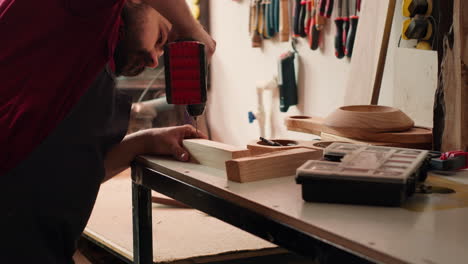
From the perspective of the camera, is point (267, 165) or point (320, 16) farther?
point (320, 16)

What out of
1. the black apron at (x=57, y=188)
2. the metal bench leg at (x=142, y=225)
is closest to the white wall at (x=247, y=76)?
the metal bench leg at (x=142, y=225)

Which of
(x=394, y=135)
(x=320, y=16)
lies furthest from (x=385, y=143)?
(x=320, y=16)

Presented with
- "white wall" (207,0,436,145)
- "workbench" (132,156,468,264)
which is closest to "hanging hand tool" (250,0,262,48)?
"white wall" (207,0,436,145)

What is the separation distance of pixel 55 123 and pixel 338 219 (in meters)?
0.73

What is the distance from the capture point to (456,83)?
1.29 metres

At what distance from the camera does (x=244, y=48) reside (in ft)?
11.6

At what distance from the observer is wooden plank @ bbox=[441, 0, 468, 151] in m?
1.27

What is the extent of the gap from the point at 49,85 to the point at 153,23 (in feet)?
1.26

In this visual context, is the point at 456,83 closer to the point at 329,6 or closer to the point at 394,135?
the point at 394,135

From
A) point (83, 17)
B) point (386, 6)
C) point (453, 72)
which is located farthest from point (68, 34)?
point (386, 6)

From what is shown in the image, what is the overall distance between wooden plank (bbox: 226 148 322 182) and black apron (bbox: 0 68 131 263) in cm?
41

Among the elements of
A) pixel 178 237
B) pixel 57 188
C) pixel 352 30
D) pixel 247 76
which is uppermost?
pixel 352 30

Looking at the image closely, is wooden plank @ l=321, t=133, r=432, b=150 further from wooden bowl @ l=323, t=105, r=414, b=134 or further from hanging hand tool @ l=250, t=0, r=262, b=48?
hanging hand tool @ l=250, t=0, r=262, b=48

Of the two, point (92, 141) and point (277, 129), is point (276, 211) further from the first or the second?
point (277, 129)
